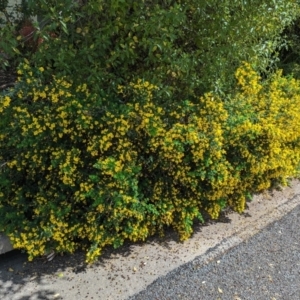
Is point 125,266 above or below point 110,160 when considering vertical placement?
below

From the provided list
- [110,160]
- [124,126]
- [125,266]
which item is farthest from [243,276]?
[124,126]

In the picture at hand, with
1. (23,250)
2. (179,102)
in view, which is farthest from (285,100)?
(23,250)

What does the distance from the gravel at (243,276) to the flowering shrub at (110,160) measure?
0.38m

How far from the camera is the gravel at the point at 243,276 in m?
3.14

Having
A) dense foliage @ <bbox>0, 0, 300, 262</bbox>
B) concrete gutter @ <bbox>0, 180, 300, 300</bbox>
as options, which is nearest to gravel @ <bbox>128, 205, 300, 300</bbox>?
concrete gutter @ <bbox>0, 180, 300, 300</bbox>

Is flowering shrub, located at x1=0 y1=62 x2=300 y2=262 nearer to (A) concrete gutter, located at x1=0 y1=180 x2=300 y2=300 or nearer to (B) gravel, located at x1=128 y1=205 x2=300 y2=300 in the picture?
(A) concrete gutter, located at x1=0 y1=180 x2=300 y2=300

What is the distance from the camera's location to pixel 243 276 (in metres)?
3.34

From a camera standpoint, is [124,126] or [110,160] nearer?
[110,160]

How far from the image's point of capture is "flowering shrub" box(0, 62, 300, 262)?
3.26 meters

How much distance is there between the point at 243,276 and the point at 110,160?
1299 millimetres

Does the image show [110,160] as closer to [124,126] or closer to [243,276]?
[124,126]

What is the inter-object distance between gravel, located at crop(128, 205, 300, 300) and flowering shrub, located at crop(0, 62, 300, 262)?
0.38 meters

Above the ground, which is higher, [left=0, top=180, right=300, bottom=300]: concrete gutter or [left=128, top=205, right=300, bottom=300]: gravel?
[left=0, top=180, right=300, bottom=300]: concrete gutter

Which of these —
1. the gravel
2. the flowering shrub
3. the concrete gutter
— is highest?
the flowering shrub
